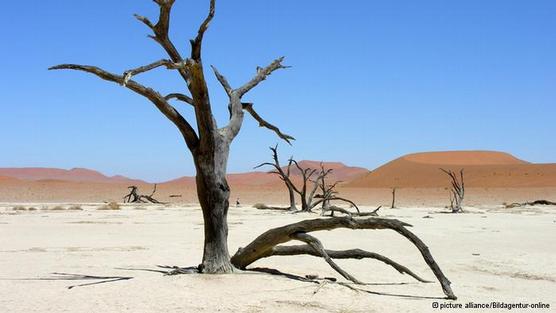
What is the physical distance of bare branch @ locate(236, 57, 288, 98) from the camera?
29.1 feet

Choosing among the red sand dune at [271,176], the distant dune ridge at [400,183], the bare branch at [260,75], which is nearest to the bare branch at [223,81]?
the bare branch at [260,75]

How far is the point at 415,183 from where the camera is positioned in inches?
3529

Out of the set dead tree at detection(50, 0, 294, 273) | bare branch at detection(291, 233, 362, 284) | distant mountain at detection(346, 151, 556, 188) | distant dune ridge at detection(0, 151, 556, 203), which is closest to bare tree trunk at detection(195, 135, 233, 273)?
dead tree at detection(50, 0, 294, 273)

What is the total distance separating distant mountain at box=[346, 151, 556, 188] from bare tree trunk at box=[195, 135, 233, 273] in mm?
67844

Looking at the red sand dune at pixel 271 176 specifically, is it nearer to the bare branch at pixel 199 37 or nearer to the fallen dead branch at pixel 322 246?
the fallen dead branch at pixel 322 246

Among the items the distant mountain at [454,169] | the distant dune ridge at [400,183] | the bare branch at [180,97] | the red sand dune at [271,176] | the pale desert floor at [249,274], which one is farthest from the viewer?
the red sand dune at [271,176]

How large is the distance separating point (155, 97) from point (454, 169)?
3860 inches

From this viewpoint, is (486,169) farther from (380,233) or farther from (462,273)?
(462,273)

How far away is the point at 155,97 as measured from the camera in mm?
7570

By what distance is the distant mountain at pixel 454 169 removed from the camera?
76.1 metres

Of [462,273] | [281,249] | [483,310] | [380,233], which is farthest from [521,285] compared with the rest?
[380,233]

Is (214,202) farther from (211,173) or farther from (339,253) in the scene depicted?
(339,253)

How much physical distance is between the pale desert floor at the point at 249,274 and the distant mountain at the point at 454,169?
61.7 m

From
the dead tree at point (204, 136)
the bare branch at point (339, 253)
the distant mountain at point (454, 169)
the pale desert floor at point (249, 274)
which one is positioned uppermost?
the distant mountain at point (454, 169)
